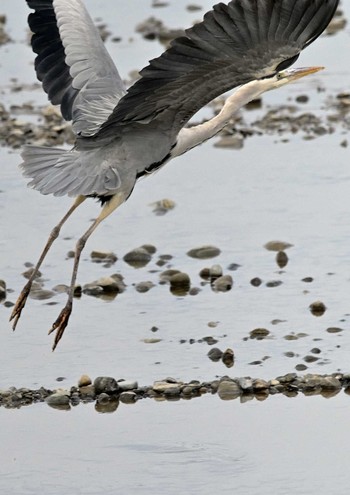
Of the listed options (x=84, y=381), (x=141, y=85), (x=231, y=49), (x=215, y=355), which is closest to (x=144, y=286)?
(x=215, y=355)

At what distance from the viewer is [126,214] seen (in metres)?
12.8

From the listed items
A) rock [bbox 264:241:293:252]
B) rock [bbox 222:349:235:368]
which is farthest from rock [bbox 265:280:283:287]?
rock [bbox 222:349:235:368]

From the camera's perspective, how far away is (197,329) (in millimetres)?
10062

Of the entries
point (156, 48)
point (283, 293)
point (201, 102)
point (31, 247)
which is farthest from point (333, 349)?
point (156, 48)

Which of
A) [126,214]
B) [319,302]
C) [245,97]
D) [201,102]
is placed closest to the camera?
[201,102]

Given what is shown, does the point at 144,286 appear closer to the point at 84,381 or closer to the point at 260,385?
the point at 84,381

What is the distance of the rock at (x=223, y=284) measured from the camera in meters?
10.9

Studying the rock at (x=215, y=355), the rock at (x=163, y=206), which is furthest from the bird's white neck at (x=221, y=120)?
the rock at (x=163, y=206)

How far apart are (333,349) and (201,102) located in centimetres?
184

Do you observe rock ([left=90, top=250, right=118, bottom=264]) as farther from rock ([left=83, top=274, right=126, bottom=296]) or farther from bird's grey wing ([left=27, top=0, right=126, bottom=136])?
bird's grey wing ([left=27, top=0, right=126, bottom=136])

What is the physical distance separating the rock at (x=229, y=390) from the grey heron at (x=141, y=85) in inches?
Result: 36.6

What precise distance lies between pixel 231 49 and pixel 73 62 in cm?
195

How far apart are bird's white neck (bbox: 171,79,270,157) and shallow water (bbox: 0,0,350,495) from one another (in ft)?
4.11

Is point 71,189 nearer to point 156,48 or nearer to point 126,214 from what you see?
point 126,214
